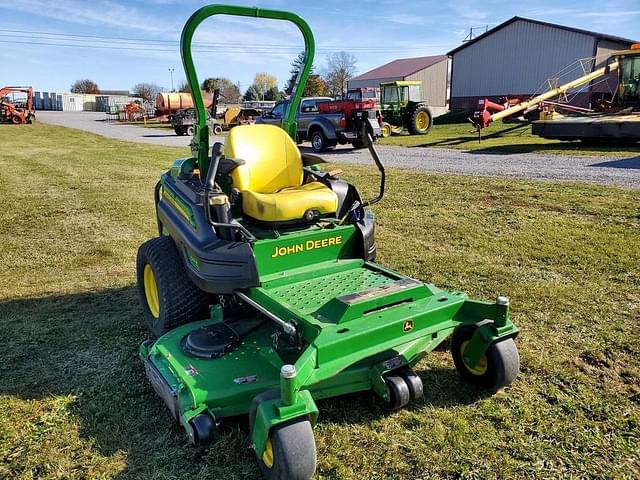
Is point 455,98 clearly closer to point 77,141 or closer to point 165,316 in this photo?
point 77,141

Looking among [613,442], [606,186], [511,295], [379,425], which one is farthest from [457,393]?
[606,186]

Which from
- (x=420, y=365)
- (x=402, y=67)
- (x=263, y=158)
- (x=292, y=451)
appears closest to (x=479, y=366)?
(x=420, y=365)

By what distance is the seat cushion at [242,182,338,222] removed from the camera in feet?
10.0

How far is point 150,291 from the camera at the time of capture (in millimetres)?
3652

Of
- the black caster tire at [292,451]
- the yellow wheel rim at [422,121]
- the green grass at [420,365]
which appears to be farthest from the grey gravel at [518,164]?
the black caster tire at [292,451]

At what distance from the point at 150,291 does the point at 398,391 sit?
199 cm

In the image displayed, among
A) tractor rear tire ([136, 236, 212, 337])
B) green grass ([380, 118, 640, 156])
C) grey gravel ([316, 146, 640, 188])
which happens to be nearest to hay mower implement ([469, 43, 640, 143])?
green grass ([380, 118, 640, 156])

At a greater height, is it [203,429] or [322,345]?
[322,345]

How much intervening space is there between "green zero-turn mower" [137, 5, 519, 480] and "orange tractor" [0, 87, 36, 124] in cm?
3047

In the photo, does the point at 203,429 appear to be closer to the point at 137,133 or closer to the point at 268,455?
the point at 268,455

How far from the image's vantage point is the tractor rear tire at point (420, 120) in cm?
1888

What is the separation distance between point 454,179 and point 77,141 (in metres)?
15.3

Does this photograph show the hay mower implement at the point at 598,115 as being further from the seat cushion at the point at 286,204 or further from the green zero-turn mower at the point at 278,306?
the seat cushion at the point at 286,204

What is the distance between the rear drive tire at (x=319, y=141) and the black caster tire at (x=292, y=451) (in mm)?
12982
